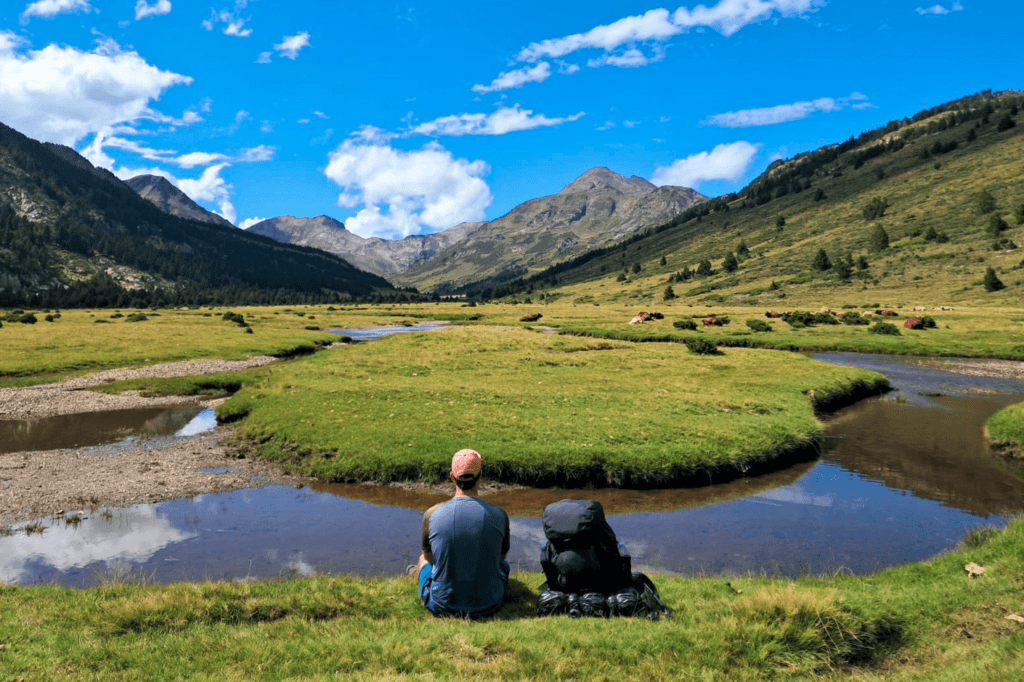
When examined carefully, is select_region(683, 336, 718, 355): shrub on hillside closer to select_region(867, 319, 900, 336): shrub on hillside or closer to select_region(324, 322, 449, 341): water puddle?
select_region(867, 319, 900, 336): shrub on hillside

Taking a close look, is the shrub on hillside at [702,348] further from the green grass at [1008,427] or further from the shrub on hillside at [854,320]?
the shrub on hillside at [854,320]

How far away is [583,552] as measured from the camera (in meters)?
10.4

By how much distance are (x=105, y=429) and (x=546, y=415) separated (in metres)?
27.5

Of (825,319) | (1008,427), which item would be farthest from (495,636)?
(825,319)

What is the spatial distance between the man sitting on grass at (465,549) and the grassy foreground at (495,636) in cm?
41

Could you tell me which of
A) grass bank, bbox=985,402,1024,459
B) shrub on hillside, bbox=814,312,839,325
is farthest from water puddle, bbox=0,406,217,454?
shrub on hillside, bbox=814,312,839,325

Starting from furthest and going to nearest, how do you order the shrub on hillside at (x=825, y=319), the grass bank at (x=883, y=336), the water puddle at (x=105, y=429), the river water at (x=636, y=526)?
1. the shrub on hillside at (x=825, y=319)
2. the grass bank at (x=883, y=336)
3. the water puddle at (x=105, y=429)
4. the river water at (x=636, y=526)

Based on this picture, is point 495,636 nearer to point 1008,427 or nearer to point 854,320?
point 1008,427

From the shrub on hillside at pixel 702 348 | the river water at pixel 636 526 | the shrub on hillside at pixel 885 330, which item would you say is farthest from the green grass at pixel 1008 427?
the shrub on hillside at pixel 885 330

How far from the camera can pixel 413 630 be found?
9.49 metres

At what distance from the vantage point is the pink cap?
33.4 feet

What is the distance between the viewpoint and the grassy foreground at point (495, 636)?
8141 millimetres

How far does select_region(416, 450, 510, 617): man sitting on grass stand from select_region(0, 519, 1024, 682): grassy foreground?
A: 41 centimetres

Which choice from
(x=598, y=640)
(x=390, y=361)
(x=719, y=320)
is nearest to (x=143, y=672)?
(x=598, y=640)
